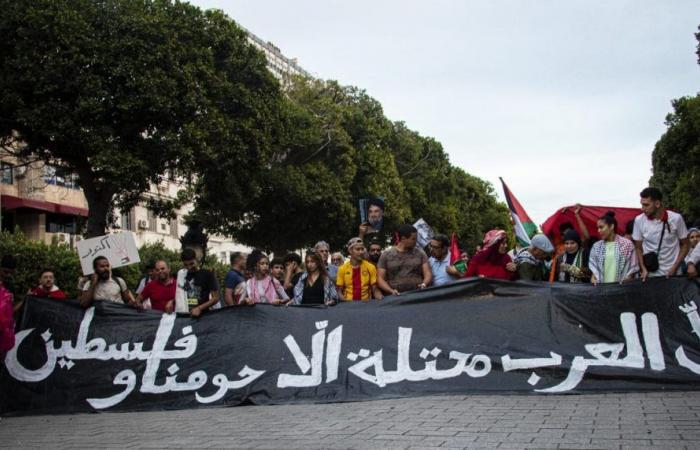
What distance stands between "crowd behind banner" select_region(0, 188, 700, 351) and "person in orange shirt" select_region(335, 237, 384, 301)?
1 centimetres

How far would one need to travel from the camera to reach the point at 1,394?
31.8 feet

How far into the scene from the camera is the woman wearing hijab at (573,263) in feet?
32.7

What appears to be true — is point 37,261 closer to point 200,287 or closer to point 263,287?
point 263,287

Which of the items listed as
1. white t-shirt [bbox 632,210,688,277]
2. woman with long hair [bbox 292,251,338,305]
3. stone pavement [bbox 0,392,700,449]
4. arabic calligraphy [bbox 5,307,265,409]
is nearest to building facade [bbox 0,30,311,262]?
arabic calligraphy [bbox 5,307,265,409]

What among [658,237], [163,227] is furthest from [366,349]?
[163,227]

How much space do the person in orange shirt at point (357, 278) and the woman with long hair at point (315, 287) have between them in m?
0.16

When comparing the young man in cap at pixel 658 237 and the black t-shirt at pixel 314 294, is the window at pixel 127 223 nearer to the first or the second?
the black t-shirt at pixel 314 294

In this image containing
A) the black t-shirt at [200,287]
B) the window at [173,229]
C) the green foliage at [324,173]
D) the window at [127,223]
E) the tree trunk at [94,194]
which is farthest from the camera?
the window at [173,229]

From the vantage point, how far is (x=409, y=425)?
22.5 feet

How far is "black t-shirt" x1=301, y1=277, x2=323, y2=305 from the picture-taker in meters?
10.1

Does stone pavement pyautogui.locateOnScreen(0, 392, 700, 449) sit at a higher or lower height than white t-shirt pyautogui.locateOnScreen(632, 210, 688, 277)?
lower

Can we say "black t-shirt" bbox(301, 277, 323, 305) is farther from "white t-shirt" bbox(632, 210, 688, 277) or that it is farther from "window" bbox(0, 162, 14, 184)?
"window" bbox(0, 162, 14, 184)

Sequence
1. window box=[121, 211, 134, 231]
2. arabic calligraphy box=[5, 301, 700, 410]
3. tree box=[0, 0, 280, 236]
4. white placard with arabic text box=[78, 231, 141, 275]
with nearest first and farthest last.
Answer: arabic calligraphy box=[5, 301, 700, 410]
white placard with arabic text box=[78, 231, 141, 275]
tree box=[0, 0, 280, 236]
window box=[121, 211, 134, 231]

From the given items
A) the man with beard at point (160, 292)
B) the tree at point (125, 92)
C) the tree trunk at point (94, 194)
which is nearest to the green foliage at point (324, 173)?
the tree at point (125, 92)
